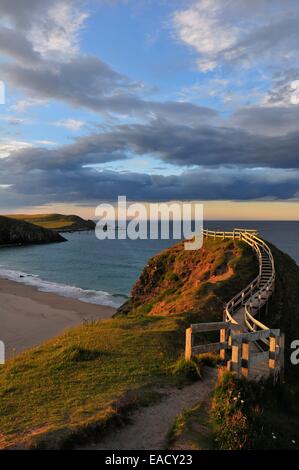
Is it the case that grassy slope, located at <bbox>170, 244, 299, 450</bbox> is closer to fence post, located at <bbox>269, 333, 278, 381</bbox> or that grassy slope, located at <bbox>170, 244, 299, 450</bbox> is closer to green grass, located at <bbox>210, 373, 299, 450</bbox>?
green grass, located at <bbox>210, 373, 299, 450</bbox>

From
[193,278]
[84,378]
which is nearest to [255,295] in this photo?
[193,278]

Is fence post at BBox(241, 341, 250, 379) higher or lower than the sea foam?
higher

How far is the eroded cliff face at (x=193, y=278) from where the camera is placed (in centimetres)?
2402

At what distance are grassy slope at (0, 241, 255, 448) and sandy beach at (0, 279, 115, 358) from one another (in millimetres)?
14322

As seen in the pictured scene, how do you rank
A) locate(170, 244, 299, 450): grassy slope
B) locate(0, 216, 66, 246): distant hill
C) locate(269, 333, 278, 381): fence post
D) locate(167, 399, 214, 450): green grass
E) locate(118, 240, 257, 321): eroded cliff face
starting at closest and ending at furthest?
1. locate(167, 399, 214, 450): green grass
2. locate(170, 244, 299, 450): grassy slope
3. locate(269, 333, 278, 381): fence post
4. locate(118, 240, 257, 321): eroded cliff face
5. locate(0, 216, 66, 246): distant hill

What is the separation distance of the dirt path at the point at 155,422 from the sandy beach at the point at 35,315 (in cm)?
1995

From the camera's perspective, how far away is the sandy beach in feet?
104

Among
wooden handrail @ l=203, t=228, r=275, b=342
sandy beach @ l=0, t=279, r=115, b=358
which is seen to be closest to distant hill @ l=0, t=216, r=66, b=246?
sandy beach @ l=0, t=279, r=115, b=358

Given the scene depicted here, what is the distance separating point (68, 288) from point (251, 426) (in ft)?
188

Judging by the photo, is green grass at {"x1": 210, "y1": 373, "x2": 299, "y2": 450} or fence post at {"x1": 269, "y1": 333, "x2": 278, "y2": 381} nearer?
green grass at {"x1": 210, "y1": 373, "x2": 299, "y2": 450}

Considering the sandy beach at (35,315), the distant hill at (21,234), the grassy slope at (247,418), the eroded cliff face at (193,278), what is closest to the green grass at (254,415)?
the grassy slope at (247,418)

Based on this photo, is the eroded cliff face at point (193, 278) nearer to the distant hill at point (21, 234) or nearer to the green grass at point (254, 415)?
the green grass at point (254, 415)

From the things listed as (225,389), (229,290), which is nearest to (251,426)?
(225,389)

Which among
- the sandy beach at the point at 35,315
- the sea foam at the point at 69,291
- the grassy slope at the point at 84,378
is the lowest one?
the sea foam at the point at 69,291
